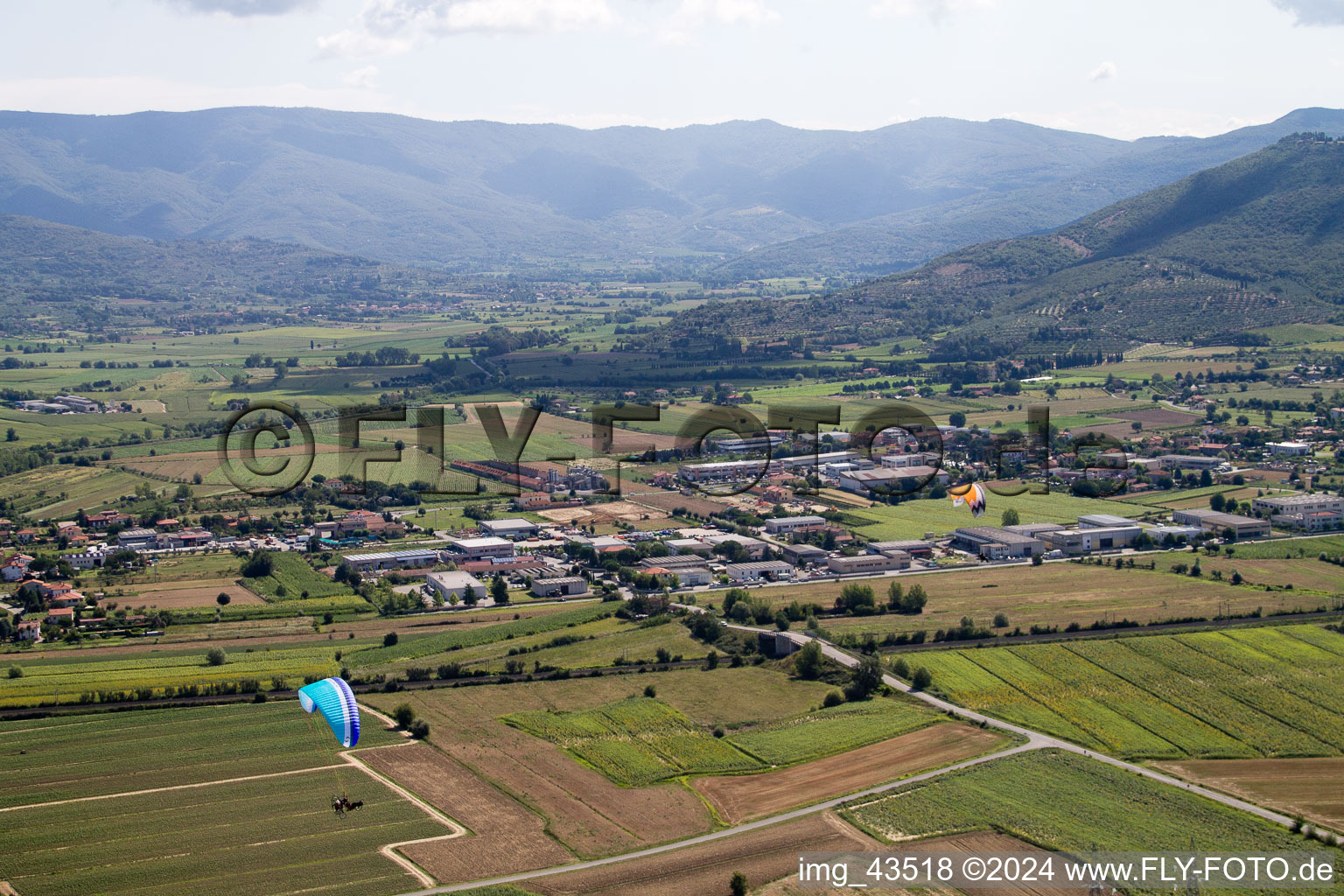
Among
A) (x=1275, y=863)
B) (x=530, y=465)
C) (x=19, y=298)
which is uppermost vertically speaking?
(x=19, y=298)

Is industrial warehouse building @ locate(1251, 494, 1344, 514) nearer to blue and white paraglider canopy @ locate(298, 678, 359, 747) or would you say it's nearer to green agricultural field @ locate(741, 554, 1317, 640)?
green agricultural field @ locate(741, 554, 1317, 640)

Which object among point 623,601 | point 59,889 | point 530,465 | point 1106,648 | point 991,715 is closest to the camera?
Result: point 59,889

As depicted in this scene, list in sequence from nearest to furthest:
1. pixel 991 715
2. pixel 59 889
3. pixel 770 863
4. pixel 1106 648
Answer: pixel 59 889, pixel 770 863, pixel 991 715, pixel 1106 648

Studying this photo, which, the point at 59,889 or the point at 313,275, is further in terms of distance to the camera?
the point at 313,275

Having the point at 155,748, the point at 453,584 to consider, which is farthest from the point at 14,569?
the point at 155,748

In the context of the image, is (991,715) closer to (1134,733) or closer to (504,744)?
(1134,733)

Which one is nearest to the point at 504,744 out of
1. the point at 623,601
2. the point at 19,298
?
the point at 623,601

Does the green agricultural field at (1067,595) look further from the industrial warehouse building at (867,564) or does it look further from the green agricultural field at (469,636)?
the green agricultural field at (469,636)

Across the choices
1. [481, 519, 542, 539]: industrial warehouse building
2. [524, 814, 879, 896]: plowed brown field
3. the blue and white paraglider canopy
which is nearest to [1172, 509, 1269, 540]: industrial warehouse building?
[481, 519, 542, 539]: industrial warehouse building

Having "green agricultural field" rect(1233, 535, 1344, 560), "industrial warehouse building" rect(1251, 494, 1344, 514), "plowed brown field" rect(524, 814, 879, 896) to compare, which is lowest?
"plowed brown field" rect(524, 814, 879, 896)
